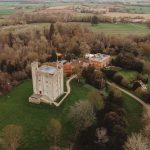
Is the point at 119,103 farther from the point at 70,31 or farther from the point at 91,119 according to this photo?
Answer: the point at 70,31

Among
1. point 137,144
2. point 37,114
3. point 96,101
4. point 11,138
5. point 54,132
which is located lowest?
point 37,114

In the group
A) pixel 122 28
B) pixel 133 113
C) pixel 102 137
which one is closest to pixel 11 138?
pixel 102 137

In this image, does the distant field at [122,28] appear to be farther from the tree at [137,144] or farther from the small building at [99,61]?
the tree at [137,144]

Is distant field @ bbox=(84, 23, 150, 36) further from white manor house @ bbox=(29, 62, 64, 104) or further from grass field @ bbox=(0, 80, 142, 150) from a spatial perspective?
white manor house @ bbox=(29, 62, 64, 104)

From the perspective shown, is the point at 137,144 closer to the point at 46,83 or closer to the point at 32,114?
the point at 32,114

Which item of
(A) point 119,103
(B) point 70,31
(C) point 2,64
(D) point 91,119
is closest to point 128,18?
(B) point 70,31

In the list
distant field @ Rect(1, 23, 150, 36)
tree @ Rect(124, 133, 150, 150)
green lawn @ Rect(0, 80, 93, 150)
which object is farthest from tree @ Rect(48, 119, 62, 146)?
distant field @ Rect(1, 23, 150, 36)
